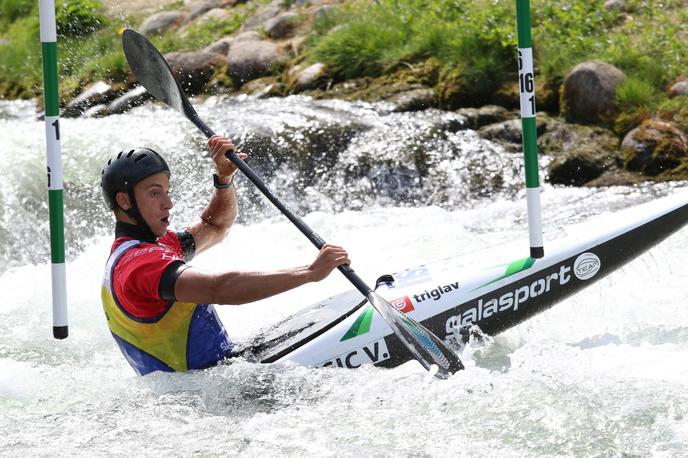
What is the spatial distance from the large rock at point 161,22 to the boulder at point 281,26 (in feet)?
4.99

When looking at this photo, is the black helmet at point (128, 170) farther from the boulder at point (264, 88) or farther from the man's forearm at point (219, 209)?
the boulder at point (264, 88)

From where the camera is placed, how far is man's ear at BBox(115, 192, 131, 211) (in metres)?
3.71

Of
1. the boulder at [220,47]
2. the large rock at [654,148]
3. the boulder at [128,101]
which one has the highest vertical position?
the boulder at [220,47]

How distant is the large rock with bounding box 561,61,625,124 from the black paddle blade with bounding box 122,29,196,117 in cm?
437

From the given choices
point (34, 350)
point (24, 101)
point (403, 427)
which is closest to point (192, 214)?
point (34, 350)

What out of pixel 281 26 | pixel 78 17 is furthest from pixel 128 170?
pixel 78 17

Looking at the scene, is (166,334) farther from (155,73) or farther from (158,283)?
(155,73)

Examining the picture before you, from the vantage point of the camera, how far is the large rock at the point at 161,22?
11844 millimetres

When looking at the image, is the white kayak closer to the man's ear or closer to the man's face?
the man's face

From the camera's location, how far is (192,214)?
24.8 feet

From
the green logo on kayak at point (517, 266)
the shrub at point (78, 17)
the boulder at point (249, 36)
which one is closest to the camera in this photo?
the green logo on kayak at point (517, 266)

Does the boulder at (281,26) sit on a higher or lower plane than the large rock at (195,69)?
higher

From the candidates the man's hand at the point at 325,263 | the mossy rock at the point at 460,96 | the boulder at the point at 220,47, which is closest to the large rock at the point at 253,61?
the boulder at the point at 220,47

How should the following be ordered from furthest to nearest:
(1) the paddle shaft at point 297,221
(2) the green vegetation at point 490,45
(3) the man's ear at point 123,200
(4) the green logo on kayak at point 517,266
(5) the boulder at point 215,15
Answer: (5) the boulder at point 215,15 < (2) the green vegetation at point 490,45 < (4) the green logo on kayak at point 517,266 < (1) the paddle shaft at point 297,221 < (3) the man's ear at point 123,200
